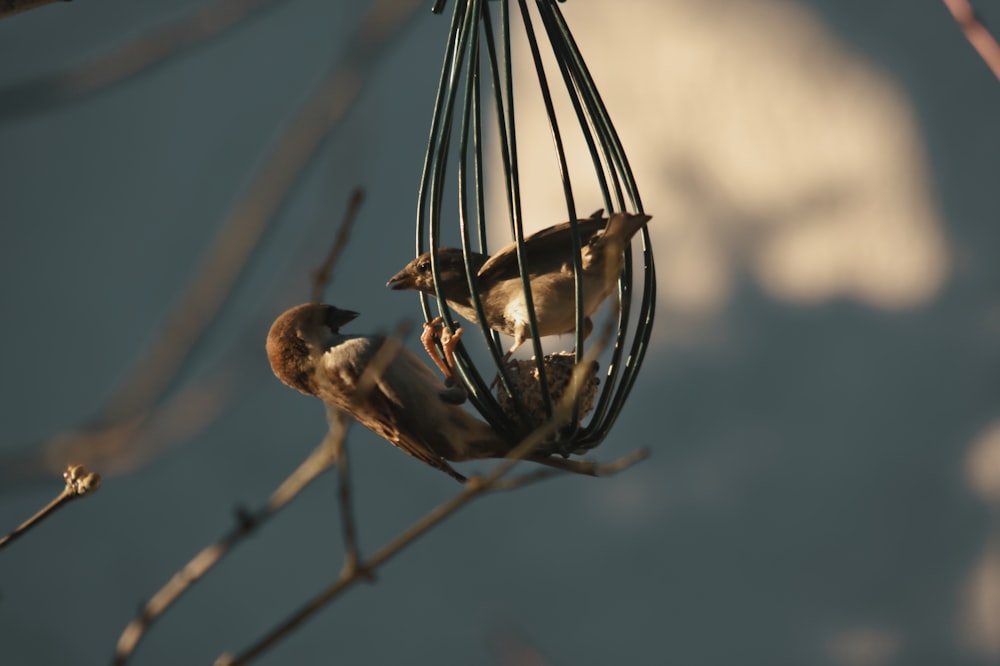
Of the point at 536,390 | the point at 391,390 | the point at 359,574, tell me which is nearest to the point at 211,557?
the point at 359,574

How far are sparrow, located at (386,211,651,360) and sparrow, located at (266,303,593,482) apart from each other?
0.35ft

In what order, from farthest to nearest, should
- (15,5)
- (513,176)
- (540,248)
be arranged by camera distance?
(540,248)
(513,176)
(15,5)

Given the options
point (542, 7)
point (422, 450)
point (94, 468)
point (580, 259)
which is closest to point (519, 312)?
point (580, 259)

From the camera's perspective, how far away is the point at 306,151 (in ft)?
2.91

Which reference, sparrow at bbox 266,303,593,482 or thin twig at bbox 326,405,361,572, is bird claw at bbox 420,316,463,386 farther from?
thin twig at bbox 326,405,361,572

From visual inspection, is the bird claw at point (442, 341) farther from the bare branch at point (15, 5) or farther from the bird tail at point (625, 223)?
the bare branch at point (15, 5)

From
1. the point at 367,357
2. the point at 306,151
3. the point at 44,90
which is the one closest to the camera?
the point at 44,90

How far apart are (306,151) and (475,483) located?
1.03ft

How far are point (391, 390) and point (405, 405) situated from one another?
1.5 inches

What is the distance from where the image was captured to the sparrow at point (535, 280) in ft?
5.55

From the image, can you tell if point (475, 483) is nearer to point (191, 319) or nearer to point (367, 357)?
point (191, 319)

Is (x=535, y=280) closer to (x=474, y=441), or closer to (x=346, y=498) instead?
(x=474, y=441)

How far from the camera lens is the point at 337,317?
198cm

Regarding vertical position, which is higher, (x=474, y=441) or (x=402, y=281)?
(x=402, y=281)
